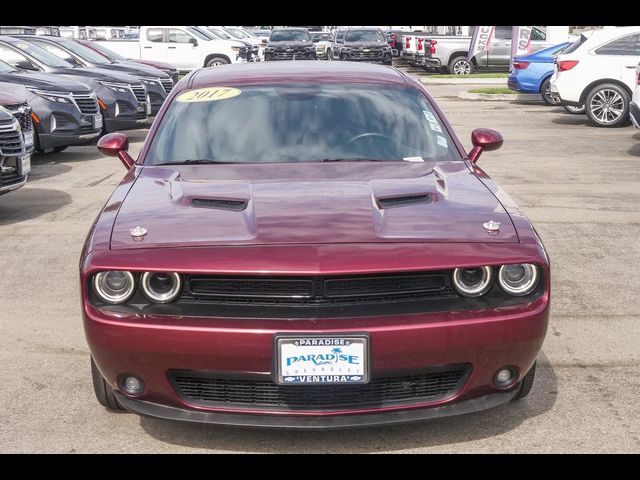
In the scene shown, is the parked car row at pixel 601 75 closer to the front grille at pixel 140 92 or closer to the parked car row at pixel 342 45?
the front grille at pixel 140 92

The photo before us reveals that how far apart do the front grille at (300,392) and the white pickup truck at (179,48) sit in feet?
93.4

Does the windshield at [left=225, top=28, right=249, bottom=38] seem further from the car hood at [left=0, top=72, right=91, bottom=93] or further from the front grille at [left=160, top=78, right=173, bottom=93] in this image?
the car hood at [left=0, top=72, right=91, bottom=93]

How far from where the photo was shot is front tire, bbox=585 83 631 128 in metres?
18.0

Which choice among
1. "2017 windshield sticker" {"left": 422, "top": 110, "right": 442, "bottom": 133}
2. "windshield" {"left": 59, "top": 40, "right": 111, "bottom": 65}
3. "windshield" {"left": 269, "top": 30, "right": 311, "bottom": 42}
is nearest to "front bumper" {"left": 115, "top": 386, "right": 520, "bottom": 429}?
"2017 windshield sticker" {"left": 422, "top": 110, "right": 442, "bottom": 133}

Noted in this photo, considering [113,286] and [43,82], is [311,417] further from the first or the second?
[43,82]

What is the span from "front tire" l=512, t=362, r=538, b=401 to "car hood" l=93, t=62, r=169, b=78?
14.9 m

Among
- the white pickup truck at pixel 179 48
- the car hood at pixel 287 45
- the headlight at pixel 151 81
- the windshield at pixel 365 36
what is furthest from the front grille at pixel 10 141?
the car hood at pixel 287 45

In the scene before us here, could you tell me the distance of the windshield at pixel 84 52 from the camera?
1861 centimetres

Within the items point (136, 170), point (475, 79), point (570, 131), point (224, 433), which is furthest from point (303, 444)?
point (475, 79)

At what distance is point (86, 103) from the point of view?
48.5 feet

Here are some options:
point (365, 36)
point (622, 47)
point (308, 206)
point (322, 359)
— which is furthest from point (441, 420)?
point (365, 36)

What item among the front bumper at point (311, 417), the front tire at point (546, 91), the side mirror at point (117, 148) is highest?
the side mirror at point (117, 148)
